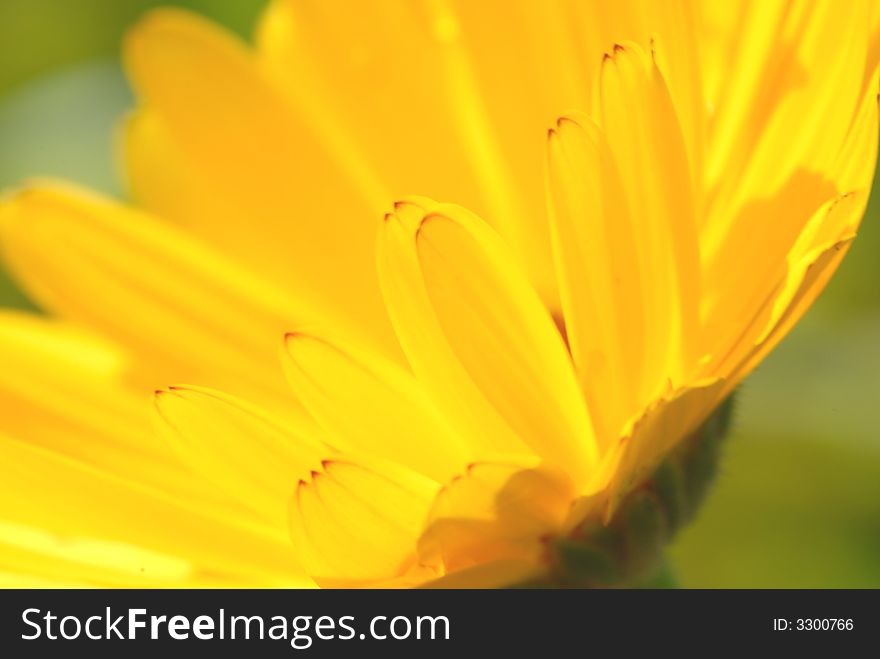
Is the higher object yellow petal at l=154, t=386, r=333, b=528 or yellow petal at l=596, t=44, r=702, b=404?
yellow petal at l=596, t=44, r=702, b=404

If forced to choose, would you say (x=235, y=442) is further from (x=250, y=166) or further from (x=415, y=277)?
(x=250, y=166)

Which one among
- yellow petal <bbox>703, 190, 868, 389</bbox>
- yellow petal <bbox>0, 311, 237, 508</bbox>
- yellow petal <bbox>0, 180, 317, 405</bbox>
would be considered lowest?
yellow petal <bbox>703, 190, 868, 389</bbox>

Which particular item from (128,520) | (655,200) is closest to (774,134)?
(655,200)

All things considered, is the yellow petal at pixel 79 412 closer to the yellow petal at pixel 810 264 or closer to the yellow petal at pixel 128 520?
the yellow petal at pixel 128 520

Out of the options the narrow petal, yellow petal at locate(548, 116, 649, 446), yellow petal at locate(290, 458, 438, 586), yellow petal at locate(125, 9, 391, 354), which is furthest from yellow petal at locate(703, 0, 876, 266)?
yellow petal at locate(125, 9, 391, 354)

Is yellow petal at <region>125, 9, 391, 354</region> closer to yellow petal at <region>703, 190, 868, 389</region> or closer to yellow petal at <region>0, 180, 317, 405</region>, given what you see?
yellow petal at <region>0, 180, 317, 405</region>
